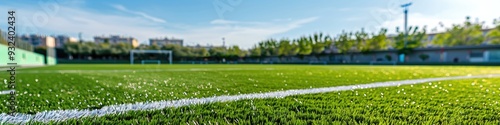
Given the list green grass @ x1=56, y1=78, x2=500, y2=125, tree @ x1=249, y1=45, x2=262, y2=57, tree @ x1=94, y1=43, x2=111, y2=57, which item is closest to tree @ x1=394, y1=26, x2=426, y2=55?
tree @ x1=249, y1=45, x2=262, y2=57

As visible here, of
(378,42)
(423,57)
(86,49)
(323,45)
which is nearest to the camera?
(423,57)

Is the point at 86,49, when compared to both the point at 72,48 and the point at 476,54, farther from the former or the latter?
the point at 476,54

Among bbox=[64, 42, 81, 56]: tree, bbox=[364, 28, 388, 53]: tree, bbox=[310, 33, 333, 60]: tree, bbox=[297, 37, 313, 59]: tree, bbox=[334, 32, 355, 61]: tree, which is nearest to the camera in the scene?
bbox=[364, 28, 388, 53]: tree

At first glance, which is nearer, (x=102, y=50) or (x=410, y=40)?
(x=410, y=40)

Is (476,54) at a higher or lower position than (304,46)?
lower

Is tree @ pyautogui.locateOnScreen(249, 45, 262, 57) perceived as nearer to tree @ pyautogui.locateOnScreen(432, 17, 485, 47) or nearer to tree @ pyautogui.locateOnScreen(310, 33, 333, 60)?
tree @ pyautogui.locateOnScreen(310, 33, 333, 60)

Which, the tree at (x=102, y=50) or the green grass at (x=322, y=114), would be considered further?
the tree at (x=102, y=50)

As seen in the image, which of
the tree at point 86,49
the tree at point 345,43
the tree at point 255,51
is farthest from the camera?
the tree at point 255,51

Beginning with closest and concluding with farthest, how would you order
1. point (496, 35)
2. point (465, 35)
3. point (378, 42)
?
1. point (496, 35)
2. point (465, 35)
3. point (378, 42)

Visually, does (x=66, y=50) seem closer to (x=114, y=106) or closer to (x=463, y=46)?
(x=114, y=106)

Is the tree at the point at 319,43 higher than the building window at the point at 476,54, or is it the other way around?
the tree at the point at 319,43

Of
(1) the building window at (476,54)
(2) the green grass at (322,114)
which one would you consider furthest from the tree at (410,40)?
(2) the green grass at (322,114)

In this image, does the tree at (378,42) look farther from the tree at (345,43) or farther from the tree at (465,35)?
the tree at (465,35)

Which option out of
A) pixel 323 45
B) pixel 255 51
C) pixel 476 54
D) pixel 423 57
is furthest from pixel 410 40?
pixel 255 51
